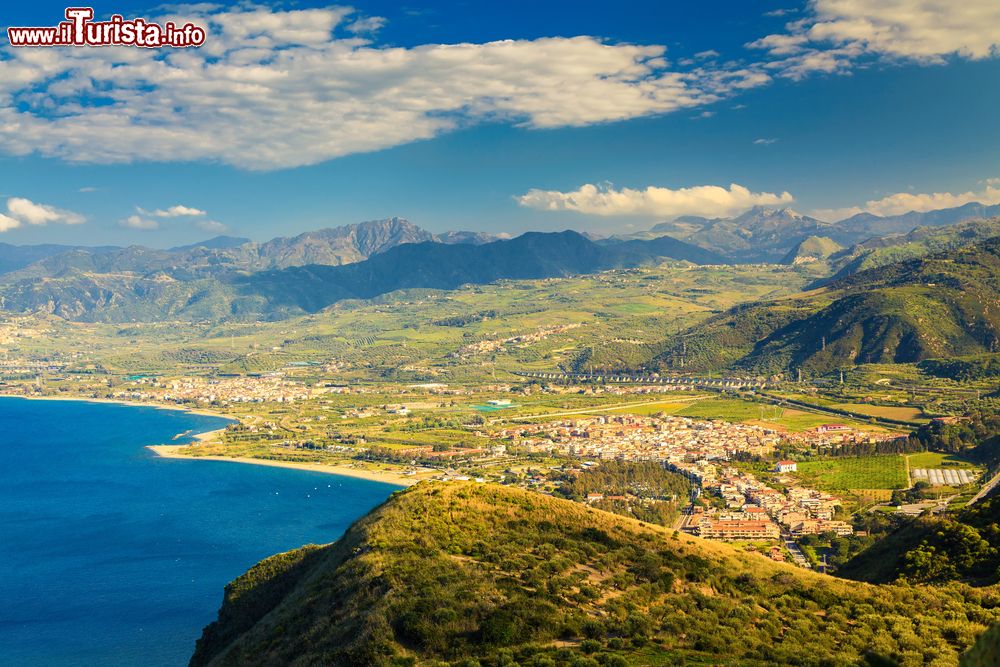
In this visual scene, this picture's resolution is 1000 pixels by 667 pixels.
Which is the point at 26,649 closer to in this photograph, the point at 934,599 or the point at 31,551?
the point at 31,551

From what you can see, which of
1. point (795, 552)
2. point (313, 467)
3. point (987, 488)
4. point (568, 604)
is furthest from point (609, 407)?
point (568, 604)

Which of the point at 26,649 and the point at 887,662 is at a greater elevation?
the point at 887,662

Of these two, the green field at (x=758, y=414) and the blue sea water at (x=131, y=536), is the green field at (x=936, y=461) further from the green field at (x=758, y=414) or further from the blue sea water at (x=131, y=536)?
the blue sea water at (x=131, y=536)

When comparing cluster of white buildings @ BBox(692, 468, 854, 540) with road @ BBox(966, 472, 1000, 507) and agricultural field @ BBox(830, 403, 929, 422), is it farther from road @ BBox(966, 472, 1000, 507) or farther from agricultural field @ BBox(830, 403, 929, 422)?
agricultural field @ BBox(830, 403, 929, 422)

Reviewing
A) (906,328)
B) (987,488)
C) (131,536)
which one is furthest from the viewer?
(906,328)

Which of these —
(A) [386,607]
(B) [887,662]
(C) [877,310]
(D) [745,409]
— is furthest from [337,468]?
(C) [877,310]

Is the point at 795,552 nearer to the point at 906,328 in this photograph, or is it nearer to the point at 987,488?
the point at 987,488

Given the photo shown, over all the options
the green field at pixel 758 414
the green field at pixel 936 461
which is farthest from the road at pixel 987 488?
the green field at pixel 758 414
